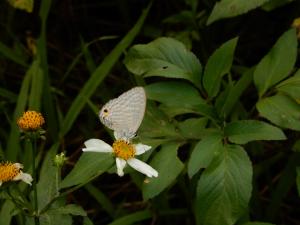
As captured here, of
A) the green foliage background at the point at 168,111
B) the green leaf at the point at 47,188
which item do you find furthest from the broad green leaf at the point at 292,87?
the green leaf at the point at 47,188

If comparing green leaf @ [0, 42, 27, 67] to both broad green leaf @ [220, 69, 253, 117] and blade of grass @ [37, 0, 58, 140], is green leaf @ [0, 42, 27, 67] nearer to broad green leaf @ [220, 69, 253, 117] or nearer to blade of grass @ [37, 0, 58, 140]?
blade of grass @ [37, 0, 58, 140]

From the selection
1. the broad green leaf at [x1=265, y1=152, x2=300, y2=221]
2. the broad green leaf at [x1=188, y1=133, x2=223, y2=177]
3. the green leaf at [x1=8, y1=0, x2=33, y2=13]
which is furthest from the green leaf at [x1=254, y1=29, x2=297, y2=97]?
the green leaf at [x1=8, y1=0, x2=33, y2=13]

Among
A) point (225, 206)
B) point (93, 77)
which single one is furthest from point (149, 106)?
point (93, 77)

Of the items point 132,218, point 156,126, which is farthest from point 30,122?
point 132,218

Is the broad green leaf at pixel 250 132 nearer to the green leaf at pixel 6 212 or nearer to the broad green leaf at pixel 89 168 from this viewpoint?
the broad green leaf at pixel 89 168

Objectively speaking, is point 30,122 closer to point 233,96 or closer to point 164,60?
point 164,60

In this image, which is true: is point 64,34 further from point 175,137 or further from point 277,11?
point 175,137
